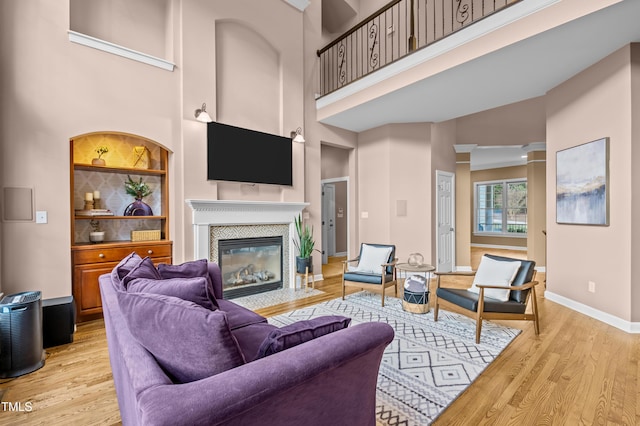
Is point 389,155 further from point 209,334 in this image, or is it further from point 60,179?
point 209,334

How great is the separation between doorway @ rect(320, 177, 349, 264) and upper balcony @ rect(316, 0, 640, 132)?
271 centimetres

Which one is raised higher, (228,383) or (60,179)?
(60,179)

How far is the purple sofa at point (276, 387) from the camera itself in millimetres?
848

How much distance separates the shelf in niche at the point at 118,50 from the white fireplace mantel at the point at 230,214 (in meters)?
1.77

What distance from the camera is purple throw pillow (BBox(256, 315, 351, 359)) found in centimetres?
122

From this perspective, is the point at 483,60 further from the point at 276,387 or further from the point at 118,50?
the point at 118,50

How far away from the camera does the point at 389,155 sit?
19.1ft

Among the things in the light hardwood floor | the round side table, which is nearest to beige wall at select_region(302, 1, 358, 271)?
the round side table

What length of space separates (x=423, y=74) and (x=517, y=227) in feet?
27.4

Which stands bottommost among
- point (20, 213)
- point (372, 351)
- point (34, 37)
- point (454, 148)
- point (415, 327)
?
point (415, 327)

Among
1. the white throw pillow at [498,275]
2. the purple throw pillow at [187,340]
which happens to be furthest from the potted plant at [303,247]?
the purple throw pillow at [187,340]

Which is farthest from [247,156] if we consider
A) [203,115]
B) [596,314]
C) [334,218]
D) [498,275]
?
[596,314]

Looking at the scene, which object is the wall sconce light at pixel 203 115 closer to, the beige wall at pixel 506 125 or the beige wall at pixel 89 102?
the beige wall at pixel 89 102

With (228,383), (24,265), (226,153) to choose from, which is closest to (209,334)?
(228,383)
